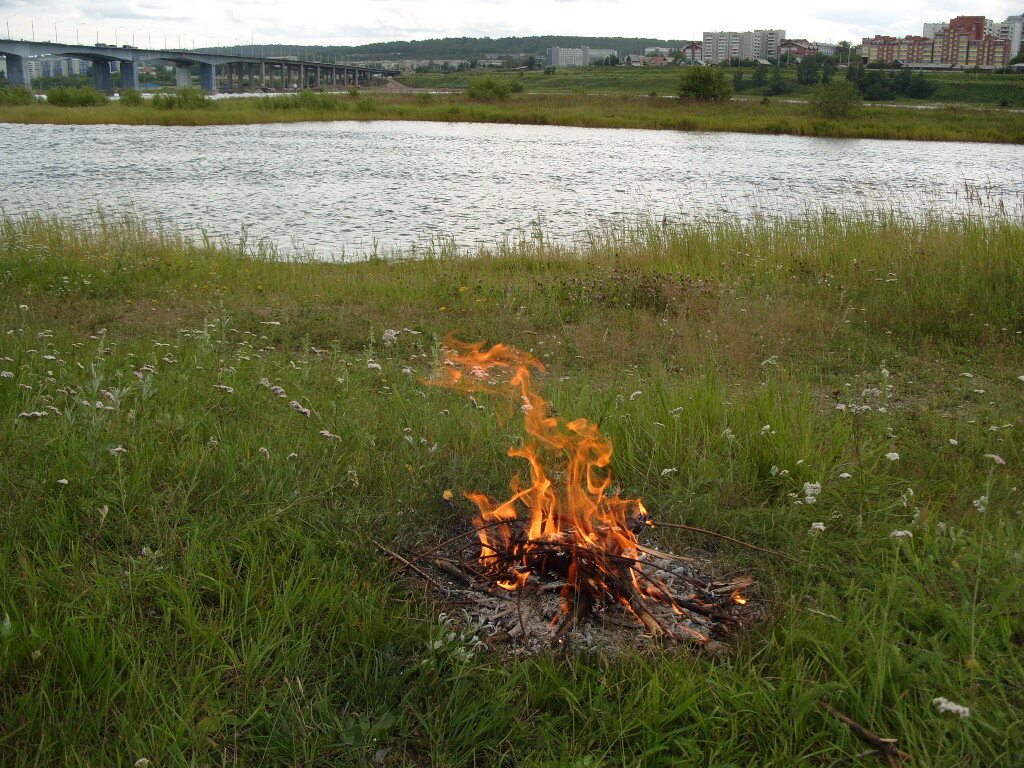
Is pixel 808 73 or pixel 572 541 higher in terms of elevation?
pixel 808 73

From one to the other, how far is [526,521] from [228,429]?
5.28 feet

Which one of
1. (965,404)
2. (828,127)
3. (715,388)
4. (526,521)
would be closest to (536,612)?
(526,521)

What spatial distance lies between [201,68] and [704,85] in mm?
61847

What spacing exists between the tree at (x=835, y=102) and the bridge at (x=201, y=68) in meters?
66.3

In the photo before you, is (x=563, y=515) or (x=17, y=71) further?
(x=17, y=71)

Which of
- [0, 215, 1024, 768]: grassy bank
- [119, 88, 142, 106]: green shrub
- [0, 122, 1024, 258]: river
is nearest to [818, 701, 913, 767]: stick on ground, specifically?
[0, 215, 1024, 768]: grassy bank

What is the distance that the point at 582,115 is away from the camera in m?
56.2

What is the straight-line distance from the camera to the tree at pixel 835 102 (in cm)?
4856

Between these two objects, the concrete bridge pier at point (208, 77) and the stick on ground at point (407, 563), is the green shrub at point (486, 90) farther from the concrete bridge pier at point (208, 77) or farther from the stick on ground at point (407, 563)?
the stick on ground at point (407, 563)

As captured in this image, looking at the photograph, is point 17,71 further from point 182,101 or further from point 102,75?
point 182,101

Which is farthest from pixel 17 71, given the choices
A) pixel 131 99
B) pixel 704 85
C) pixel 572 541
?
pixel 572 541

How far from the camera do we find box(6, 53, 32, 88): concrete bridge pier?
72.7 m

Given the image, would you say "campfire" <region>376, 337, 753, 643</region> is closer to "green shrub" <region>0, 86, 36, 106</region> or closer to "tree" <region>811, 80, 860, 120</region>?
"tree" <region>811, 80, 860, 120</region>

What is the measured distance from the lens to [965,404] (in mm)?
5457
